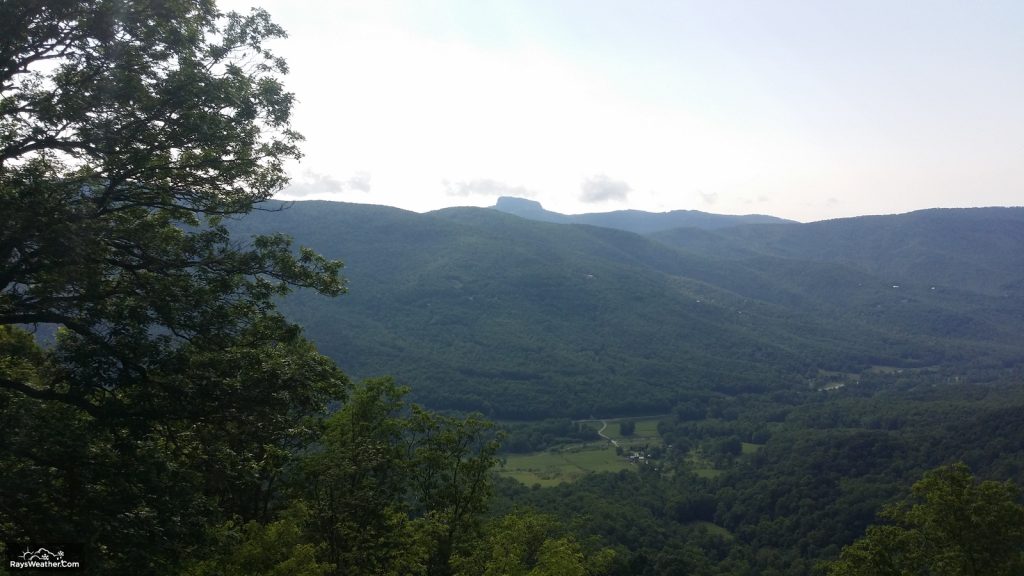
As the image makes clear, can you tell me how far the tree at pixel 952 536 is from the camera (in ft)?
49.2

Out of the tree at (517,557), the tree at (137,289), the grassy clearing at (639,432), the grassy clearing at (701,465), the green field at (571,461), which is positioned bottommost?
the grassy clearing at (639,432)

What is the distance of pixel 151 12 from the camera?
9.55 meters

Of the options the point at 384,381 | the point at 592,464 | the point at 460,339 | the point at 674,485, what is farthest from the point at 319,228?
the point at 384,381

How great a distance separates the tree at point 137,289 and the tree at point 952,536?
15445 mm

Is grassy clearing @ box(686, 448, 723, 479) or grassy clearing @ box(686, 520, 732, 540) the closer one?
grassy clearing @ box(686, 520, 732, 540)

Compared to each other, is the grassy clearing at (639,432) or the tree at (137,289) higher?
the tree at (137,289)

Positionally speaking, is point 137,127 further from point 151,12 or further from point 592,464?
point 592,464

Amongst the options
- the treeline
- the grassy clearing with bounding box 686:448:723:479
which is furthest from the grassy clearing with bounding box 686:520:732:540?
the grassy clearing with bounding box 686:448:723:479

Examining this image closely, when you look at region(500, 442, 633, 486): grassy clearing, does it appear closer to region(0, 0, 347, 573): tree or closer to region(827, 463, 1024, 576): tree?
region(827, 463, 1024, 576): tree

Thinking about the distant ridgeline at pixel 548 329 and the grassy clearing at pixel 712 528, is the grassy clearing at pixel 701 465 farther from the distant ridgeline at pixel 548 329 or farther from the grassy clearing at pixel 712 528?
the distant ridgeline at pixel 548 329

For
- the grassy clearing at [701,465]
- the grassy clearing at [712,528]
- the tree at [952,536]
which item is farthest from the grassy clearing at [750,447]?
the tree at [952,536]

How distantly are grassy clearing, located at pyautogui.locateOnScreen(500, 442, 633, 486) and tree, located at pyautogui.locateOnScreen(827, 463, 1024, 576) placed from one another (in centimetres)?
6259

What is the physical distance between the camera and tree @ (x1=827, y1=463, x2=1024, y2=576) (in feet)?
49.2

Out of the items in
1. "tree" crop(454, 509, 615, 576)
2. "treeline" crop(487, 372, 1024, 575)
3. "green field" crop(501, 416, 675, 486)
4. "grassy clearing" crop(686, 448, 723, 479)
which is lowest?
"grassy clearing" crop(686, 448, 723, 479)
